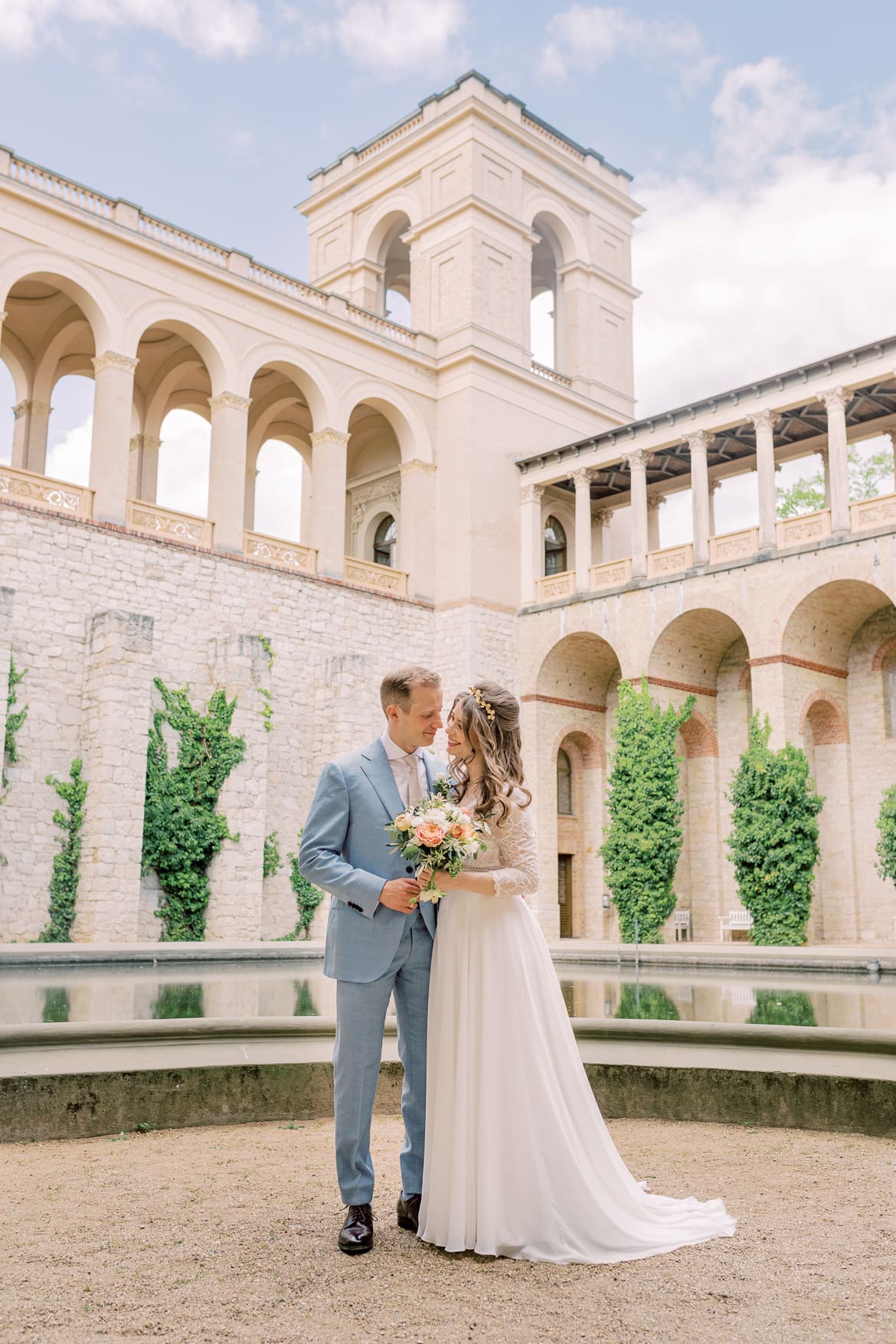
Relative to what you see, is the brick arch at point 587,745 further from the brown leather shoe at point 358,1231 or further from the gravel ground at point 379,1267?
the brown leather shoe at point 358,1231

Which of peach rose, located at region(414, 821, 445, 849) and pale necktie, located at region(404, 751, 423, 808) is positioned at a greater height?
pale necktie, located at region(404, 751, 423, 808)

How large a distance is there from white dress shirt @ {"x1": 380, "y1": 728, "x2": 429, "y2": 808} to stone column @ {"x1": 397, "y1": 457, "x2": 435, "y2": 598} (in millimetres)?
22136

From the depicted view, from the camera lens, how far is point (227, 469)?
75.0 ft

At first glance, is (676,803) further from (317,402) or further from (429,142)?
(429,142)

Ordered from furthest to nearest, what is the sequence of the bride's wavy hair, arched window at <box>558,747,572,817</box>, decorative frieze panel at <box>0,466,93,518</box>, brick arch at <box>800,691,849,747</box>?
arched window at <box>558,747,572,817</box> < brick arch at <box>800,691,849,747</box> < decorative frieze panel at <box>0,466,93,518</box> < the bride's wavy hair

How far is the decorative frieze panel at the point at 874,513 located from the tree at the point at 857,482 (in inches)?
510

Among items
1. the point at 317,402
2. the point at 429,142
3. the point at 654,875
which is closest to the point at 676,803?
the point at 654,875

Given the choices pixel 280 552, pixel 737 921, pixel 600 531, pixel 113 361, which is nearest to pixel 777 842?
pixel 737 921

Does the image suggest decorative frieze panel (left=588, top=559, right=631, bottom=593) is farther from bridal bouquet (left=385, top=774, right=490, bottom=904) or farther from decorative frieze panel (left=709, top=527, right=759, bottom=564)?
bridal bouquet (left=385, top=774, right=490, bottom=904)

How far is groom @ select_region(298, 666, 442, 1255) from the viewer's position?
143 inches

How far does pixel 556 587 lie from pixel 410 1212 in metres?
23.2

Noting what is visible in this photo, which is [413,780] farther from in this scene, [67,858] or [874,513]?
[874,513]

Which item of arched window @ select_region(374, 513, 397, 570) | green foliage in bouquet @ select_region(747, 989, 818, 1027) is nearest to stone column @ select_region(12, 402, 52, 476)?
arched window @ select_region(374, 513, 397, 570)

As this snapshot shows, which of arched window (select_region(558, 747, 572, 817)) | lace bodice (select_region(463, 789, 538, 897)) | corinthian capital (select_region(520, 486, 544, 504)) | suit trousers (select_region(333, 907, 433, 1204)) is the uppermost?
corinthian capital (select_region(520, 486, 544, 504))
